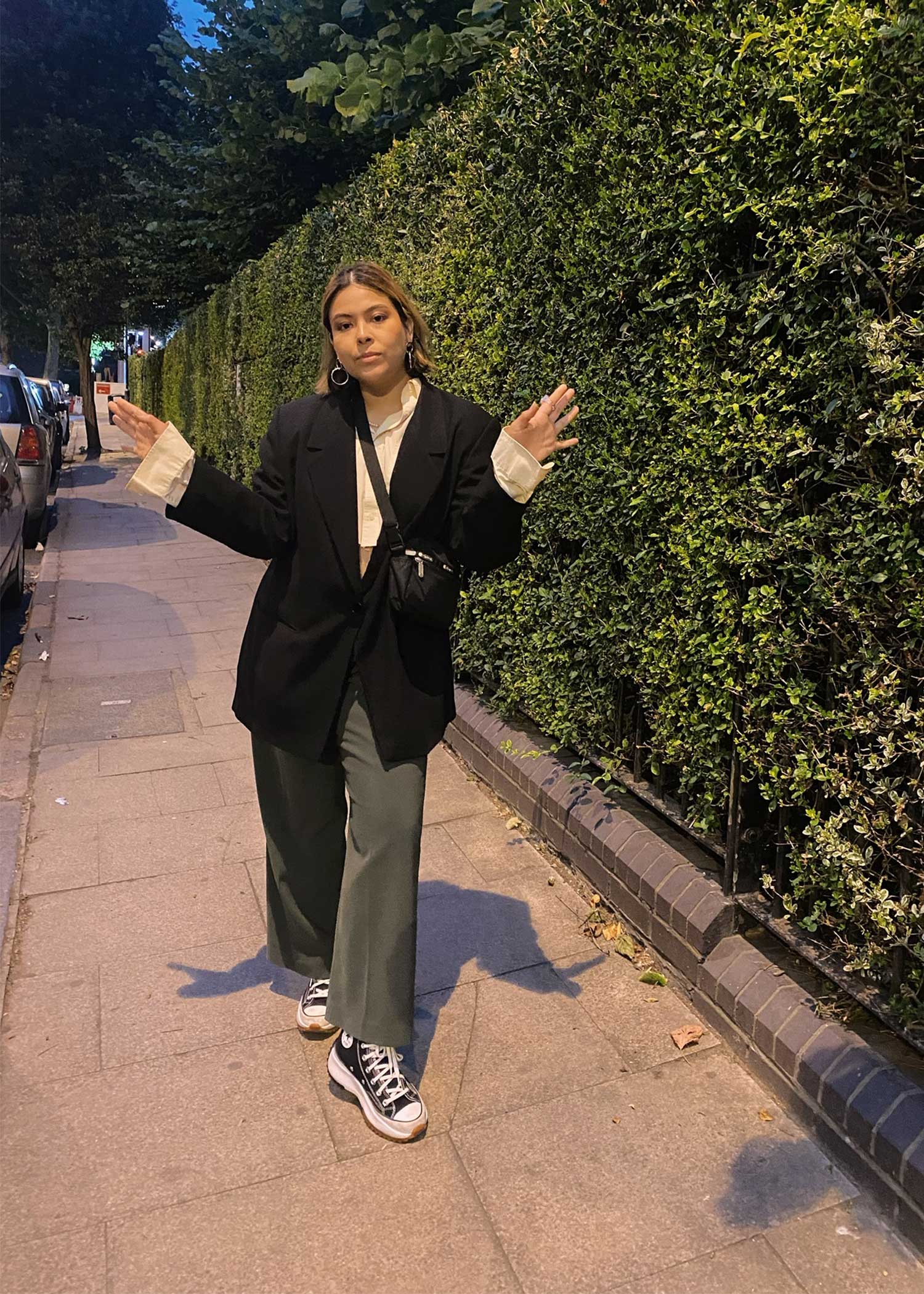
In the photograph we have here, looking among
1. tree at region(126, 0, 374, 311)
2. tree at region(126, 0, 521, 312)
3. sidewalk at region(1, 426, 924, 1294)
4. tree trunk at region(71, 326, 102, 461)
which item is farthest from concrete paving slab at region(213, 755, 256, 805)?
tree trunk at region(71, 326, 102, 461)

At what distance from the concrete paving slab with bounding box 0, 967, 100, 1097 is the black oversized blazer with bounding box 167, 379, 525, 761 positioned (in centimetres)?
112

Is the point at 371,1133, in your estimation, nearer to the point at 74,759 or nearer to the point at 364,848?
the point at 364,848

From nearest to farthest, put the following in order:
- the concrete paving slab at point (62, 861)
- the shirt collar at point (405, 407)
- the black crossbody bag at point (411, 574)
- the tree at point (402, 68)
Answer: the black crossbody bag at point (411, 574) < the shirt collar at point (405, 407) < the concrete paving slab at point (62, 861) < the tree at point (402, 68)

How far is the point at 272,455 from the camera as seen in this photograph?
8.44 ft

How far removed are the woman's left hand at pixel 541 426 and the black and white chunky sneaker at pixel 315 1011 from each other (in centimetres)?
163

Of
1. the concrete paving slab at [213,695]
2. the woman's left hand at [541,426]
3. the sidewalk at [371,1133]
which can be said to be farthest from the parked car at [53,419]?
the woman's left hand at [541,426]

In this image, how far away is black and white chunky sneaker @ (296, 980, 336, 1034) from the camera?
115 inches

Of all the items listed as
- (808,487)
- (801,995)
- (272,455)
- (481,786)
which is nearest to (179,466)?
(272,455)

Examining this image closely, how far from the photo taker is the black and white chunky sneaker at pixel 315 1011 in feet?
9.61

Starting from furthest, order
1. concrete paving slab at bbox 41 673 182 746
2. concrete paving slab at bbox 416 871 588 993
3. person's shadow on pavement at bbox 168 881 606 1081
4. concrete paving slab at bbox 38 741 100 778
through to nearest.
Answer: concrete paving slab at bbox 41 673 182 746, concrete paving slab at bbox 38 741 100 778, concrete paving slab at bbox 416 871 588 993, person's shadow on pavement at bbox 168 881 606 1081

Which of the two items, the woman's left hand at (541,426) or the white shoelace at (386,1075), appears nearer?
the woman's left hand at (541,426)

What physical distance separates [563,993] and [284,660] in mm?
1430

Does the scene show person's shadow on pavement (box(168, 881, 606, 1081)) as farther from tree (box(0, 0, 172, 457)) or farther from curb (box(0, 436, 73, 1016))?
tree (box(0, 0, 172, 457))

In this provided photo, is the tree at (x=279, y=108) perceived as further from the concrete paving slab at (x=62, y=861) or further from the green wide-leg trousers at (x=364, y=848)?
the concrete paving slab at (x=62, y=861)
